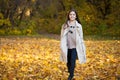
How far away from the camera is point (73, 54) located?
28.5 ft

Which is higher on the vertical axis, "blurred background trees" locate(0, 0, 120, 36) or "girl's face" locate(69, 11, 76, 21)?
"girl's face" locate(69, 11, 76, 21)

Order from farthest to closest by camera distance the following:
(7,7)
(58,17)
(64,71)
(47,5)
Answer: (47,5) → (58,17) → (7,7) → (64,71)

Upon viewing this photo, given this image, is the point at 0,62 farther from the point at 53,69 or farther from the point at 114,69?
the point at 114,69

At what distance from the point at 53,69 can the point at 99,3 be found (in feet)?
89.9

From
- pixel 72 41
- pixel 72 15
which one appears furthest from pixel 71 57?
pixel 72 15

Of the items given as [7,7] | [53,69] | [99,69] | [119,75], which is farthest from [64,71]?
[7,7]

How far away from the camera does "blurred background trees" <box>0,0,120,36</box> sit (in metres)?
32.7

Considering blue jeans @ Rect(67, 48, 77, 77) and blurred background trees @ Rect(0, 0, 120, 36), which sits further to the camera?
blurred background trees @ Rect(0, 0, 120, 36)

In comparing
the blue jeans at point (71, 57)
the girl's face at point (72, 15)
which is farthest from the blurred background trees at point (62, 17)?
the girl's face at point (72, 15)

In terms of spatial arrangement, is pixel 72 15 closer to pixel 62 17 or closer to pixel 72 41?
pixel 72 41

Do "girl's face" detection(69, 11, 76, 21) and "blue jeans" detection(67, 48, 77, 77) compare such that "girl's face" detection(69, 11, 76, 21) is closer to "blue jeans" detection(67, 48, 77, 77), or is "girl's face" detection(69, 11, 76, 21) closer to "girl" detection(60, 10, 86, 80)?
"girl" detection(60, 10, 86, 80)

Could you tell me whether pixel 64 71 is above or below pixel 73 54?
below

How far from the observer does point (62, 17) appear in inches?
1647

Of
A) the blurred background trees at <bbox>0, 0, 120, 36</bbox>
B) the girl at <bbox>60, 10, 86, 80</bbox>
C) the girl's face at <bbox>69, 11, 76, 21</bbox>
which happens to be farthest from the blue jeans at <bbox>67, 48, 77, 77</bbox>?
the blurred background trees at <bbox>0, 0, 120, 36</bbox>
